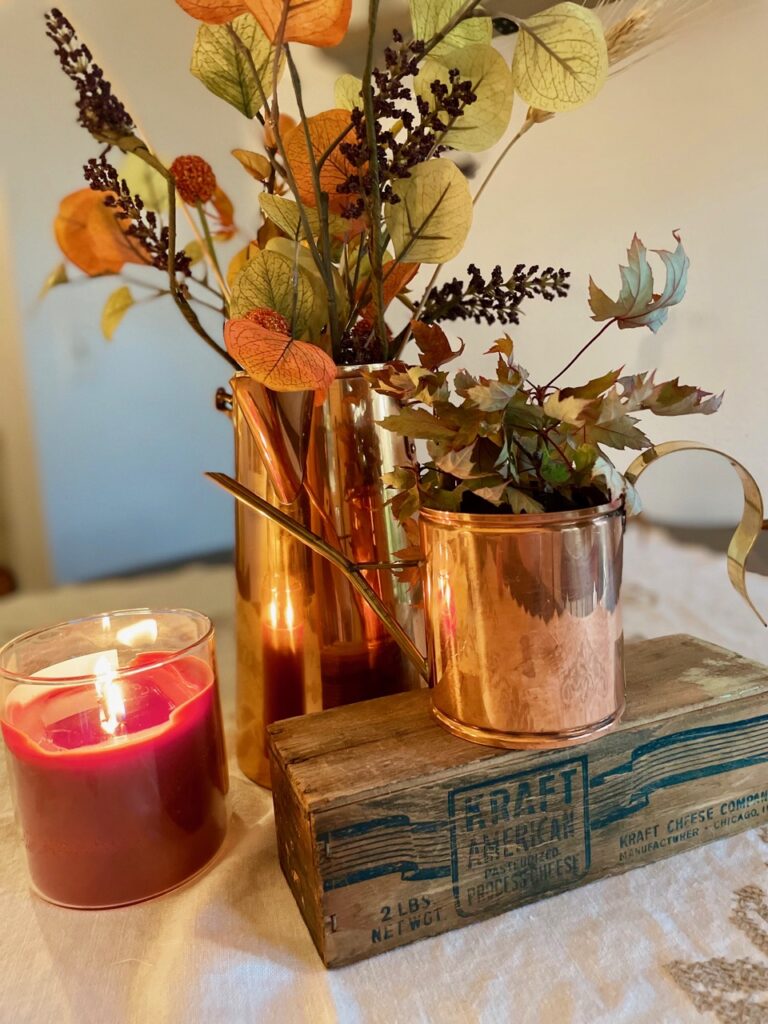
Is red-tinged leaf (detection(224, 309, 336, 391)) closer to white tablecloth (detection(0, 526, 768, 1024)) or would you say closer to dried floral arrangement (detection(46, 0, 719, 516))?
dried floral arrangement (detection(46, 0, 719, 516))

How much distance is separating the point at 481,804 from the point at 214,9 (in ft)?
1.45

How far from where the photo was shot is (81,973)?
38cm

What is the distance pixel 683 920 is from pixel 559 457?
0.85 feet

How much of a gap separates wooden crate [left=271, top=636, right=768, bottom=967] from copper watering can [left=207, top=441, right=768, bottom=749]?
19 millimetres

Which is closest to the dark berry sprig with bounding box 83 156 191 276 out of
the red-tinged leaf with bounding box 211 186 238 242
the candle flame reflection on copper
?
the red-tinged leaf with bounding box 211 186 238 242

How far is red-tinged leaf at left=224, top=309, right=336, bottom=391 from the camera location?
0.40 meters

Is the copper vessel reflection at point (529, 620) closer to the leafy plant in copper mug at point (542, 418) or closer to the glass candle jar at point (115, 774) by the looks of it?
the leafy plant in copper mug at point (542, 418)

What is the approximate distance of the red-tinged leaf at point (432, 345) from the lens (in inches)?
16.0

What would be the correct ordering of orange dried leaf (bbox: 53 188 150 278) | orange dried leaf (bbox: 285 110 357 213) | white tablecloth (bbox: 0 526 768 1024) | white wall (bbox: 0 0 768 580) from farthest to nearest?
1. white wall (bbox: 0 0 768 580)
2. orange dried leaf (bbox: 53 188 150 278)
3. orange dried leaf (bbox: 285 110 357 213)
4. white tablecloth (bbox: 0 526 768 1024)

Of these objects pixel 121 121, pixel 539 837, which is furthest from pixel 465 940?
pixel 121 121

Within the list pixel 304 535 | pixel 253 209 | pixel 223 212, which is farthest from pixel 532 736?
pixel 253 209

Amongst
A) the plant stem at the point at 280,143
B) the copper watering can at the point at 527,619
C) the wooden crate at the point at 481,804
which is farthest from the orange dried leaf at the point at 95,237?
the wooden crate at the point at 481,804

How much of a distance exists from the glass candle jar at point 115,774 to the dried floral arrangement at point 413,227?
0.19m

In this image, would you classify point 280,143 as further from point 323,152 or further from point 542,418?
point 542,418
